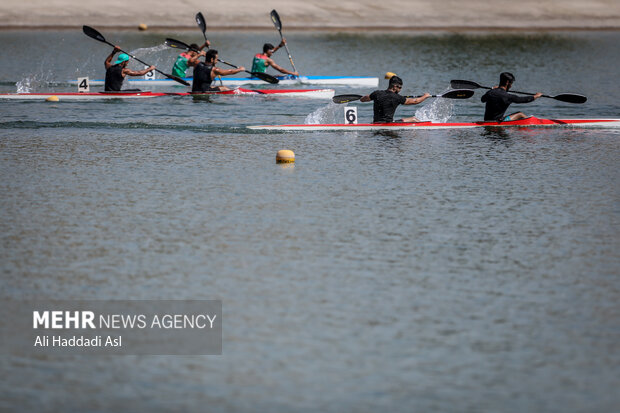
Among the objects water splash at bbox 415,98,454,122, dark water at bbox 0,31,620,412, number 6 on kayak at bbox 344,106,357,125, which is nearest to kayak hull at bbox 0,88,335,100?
dark water at bbox 0,31,620,412

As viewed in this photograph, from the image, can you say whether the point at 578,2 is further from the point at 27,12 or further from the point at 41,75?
the point at 41,75

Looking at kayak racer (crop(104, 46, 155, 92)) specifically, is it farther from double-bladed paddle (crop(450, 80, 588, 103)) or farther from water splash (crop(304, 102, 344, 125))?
double-bladed paddle (crop(450, 80, 588, 103))

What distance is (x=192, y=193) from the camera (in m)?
16.2

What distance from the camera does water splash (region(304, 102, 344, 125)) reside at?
2649 cm

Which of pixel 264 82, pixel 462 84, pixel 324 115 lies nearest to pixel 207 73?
pixel 324 115

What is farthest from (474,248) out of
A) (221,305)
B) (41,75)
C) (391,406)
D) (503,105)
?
(41,75)

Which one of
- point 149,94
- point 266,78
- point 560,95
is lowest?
point 560,95

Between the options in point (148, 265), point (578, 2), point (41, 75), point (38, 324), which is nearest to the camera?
point (38, 324)

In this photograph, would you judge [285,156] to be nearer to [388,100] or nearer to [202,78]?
[388,100]

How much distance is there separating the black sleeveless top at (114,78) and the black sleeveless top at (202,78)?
93.1 inches

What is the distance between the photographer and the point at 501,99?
23828 millimetres

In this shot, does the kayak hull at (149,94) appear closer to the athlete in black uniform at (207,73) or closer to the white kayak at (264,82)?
the athlete in black uniform at (207,73)

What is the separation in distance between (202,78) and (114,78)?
274 cm

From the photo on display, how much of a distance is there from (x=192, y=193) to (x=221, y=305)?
19.7 ft
